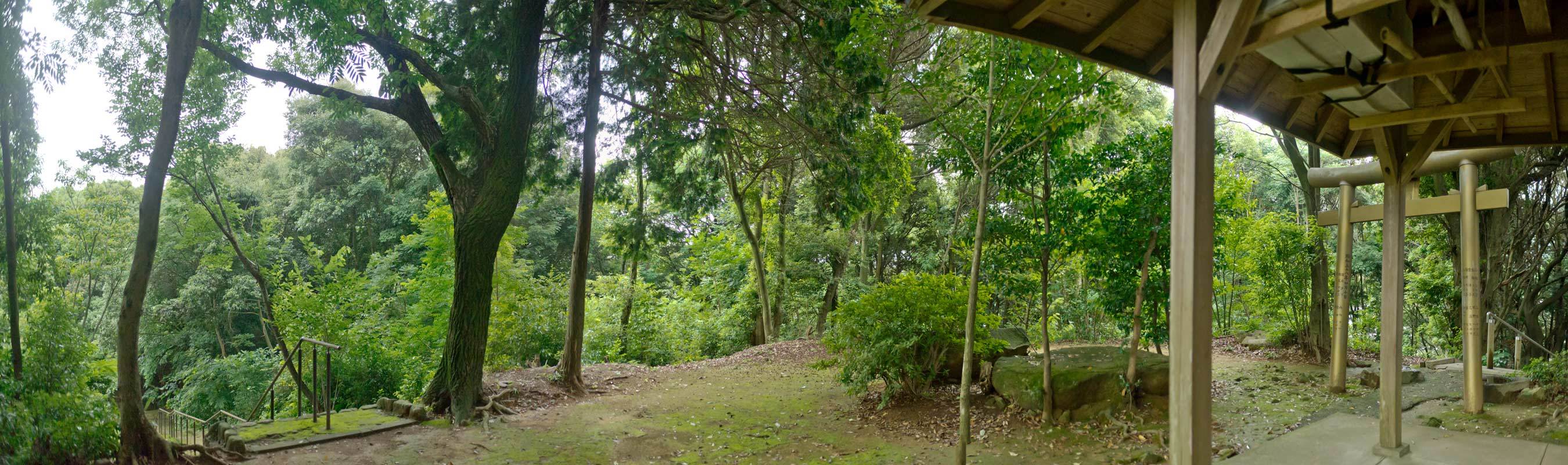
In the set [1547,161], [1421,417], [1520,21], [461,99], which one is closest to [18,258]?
[461,99]

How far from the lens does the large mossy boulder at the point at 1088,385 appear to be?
21.7 ft

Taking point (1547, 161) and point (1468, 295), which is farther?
point (1547, 161)

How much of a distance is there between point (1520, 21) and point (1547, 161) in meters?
6.76

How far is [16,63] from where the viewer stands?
5.32 m

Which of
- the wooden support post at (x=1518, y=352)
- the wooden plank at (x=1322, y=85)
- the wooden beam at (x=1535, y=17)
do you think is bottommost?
the wooden support post at (x=1518, y=352)

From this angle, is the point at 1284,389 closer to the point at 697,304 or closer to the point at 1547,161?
the point at 1547,161

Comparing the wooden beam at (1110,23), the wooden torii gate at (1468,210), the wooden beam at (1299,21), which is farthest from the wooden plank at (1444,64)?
the wooden torii gate at (1468,210)

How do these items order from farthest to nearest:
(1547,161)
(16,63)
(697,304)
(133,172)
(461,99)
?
1. (697,304)
2. (133,172)
3. (1547,161)
4. (461,99)
5. (16,63)

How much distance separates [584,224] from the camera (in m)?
9.21

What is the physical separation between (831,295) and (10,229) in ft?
44.0

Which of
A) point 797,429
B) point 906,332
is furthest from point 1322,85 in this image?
point 797,429

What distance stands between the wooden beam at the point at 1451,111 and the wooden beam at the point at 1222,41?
215 cm

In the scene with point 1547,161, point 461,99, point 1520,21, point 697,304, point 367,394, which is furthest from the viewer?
point 697,304

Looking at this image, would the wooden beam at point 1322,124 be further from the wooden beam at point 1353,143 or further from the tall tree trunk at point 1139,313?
the tall tree trunk at point 1139,313
